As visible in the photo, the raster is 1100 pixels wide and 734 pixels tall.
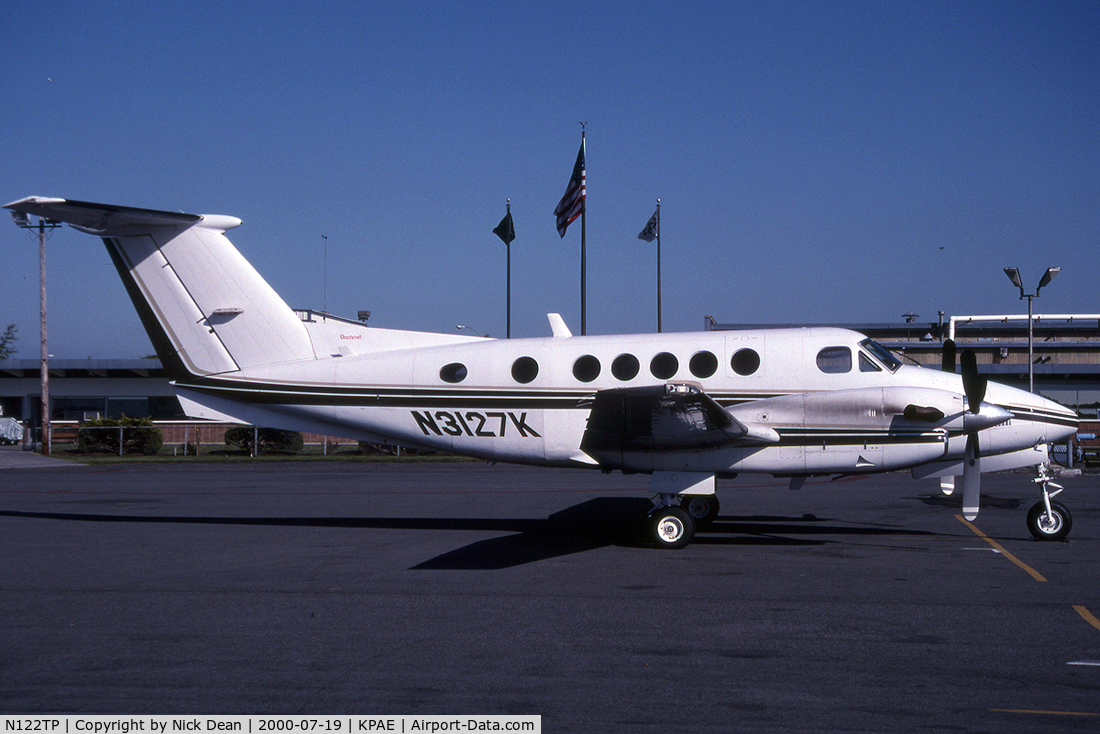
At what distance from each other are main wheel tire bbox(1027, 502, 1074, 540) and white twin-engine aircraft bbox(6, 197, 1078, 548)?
2 cm

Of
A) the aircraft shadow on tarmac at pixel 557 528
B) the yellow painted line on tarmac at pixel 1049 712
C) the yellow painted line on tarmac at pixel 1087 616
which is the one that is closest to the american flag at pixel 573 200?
the aircraft shadow on tarmac at pixel 557 528

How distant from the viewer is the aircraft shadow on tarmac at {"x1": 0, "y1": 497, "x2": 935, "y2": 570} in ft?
35.5

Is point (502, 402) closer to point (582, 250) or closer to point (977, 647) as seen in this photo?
point (977, 647)

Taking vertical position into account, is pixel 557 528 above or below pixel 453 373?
below

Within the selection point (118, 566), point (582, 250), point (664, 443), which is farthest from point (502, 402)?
point (582, 250)

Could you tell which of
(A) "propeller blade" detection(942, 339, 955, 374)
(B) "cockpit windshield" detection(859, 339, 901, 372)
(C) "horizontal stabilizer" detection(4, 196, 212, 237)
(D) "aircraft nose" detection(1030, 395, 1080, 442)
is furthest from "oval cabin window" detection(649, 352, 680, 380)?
(C) "horizontal stabilizer" detection(4, 196, 212, 237)

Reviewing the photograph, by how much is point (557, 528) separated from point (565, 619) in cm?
598

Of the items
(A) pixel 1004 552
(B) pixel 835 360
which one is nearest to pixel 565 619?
(B) pixel 835 360

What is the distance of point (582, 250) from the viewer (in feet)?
84.3

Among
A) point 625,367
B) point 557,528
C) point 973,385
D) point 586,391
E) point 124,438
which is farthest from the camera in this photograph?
point 124,438

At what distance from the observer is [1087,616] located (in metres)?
7.26

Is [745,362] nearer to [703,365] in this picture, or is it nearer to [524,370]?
[703,365]

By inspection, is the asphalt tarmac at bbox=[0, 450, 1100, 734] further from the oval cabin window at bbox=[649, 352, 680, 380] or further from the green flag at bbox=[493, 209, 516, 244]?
the green flag at bbox=[493, 209, 516, 244]

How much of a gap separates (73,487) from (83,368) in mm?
42539
